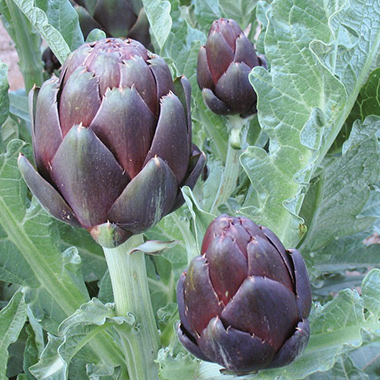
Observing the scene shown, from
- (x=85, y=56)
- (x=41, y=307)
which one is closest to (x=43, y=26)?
(x=85, y=56)

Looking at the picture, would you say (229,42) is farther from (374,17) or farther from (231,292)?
(231,292)

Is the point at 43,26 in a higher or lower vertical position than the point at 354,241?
higher

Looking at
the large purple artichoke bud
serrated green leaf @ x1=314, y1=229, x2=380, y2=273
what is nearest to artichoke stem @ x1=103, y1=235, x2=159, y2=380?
serrated green leaf @ x1=314, y1=229, x2=380, y2=273

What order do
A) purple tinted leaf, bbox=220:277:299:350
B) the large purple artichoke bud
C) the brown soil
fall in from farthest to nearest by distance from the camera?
the brown soil → the large purple artichoke bud → purple tinted leaf, bbox=220:277:299:350

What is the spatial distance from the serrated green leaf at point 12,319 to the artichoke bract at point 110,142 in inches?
5.9

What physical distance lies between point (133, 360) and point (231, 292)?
19cm

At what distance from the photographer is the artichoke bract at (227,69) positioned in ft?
2.14

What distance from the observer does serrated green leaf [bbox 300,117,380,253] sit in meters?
0.64

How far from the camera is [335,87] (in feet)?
1.82

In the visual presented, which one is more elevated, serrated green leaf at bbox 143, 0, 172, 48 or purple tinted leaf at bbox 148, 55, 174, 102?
purple tinted leaf at bbox 148, 55, 174, 102

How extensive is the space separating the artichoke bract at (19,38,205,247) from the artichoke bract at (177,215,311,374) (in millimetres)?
59

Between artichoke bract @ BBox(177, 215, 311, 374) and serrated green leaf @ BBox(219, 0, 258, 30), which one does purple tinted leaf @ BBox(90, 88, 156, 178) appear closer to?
artichoke bract @ BBox(177, 215, 311, 374)

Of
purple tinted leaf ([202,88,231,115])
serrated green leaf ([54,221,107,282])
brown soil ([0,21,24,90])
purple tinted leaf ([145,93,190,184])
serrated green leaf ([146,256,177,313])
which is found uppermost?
purple tinted leaf ([145,93,190,184])

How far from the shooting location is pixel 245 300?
0.42 metres
